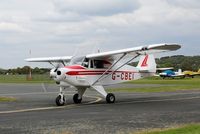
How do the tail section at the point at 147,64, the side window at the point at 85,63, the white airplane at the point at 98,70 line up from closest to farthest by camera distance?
1. the white airplane at the point at 98,70
2. the side window at the point at 85,63
3. the tail section at the point at 147,64

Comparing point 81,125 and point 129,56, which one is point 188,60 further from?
point 81,125

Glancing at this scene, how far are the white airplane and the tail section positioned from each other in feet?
2.54

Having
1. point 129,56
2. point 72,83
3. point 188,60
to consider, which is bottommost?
point 72,83

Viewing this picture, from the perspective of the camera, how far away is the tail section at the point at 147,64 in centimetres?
2564

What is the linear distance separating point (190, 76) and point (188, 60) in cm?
5248

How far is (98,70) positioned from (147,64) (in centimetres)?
495

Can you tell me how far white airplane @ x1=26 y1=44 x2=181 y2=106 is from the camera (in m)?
20.0

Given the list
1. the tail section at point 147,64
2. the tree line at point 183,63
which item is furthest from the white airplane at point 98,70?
the tree line at point 183,63

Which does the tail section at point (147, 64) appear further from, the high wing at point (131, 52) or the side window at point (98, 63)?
the side window at point (98, 63)

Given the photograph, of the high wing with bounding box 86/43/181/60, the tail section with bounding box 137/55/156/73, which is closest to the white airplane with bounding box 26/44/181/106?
the high wing with bounding box 86/43/181/60

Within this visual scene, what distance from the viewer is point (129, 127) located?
37.9 feet

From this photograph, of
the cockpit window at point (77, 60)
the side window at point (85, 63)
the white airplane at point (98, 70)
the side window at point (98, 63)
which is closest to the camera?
the white airplane at point (98, 70)

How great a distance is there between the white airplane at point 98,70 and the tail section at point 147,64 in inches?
30.5

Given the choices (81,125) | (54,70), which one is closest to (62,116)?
(81,125)
